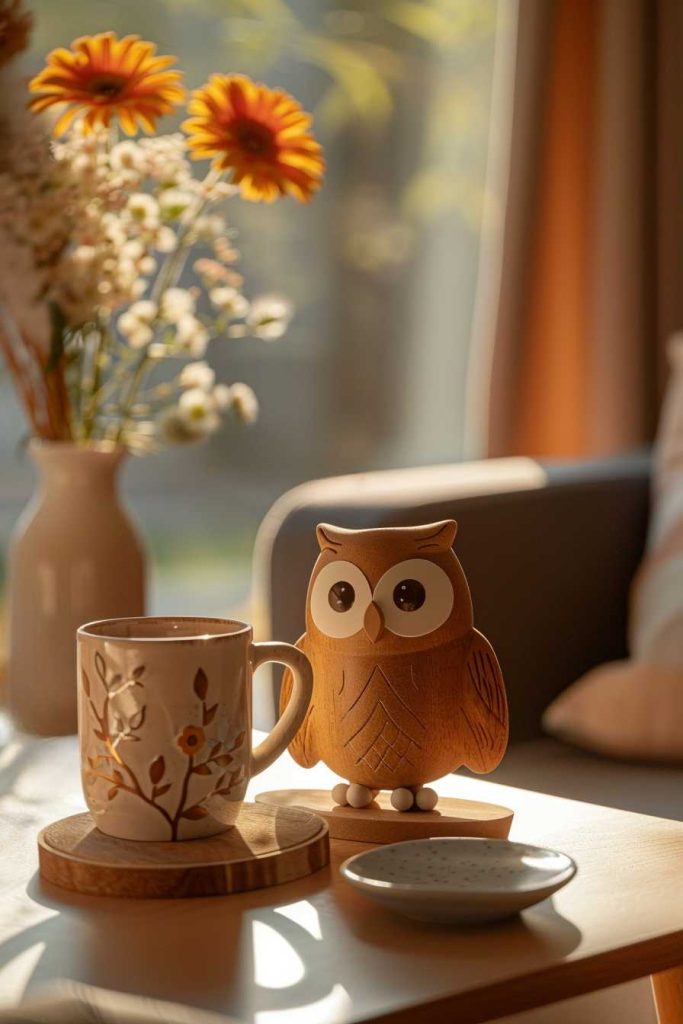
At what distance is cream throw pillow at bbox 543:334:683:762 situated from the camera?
4.82 feet

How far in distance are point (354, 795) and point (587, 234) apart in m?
1.90

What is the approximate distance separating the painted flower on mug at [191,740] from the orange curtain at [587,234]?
5.79 ft

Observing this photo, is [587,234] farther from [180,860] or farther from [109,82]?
[180,860]

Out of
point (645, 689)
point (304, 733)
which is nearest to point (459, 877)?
point (304, 733)

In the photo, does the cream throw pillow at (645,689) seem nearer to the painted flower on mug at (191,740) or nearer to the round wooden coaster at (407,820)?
the round wooden coaster at (407,820)

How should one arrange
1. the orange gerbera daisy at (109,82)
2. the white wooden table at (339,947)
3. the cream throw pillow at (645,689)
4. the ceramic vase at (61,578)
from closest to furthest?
the white wooden table at (339,947) → the orange gerbera daisy at (109,82) → the ceramic vase at (61,578) → the cream throw pillow at (645,689)

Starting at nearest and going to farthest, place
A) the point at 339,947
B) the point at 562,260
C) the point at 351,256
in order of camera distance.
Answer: the point at 339,947
the point at 562,260
the point at 351,256

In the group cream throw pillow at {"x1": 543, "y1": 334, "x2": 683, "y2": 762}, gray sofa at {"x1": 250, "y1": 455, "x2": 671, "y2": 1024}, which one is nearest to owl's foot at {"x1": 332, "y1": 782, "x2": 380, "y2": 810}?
gray sofa at {"x1": 250, "y1": 455, "x2": 671, "y2": 1024}

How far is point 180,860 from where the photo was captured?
724 millimetres

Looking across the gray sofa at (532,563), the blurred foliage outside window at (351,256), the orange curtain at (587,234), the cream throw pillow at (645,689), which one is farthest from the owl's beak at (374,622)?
the blurred foliage outside window at (351,256)

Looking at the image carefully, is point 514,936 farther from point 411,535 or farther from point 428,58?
point 428,58

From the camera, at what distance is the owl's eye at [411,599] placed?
79cm

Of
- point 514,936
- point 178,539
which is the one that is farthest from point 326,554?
point 178,539

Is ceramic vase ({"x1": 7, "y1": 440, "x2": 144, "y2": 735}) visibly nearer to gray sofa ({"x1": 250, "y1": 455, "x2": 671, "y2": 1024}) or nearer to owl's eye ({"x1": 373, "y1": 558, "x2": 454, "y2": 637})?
gray sofa ({"x1": 250, "y1": 455, "x2": 671, "y2": 1024})
